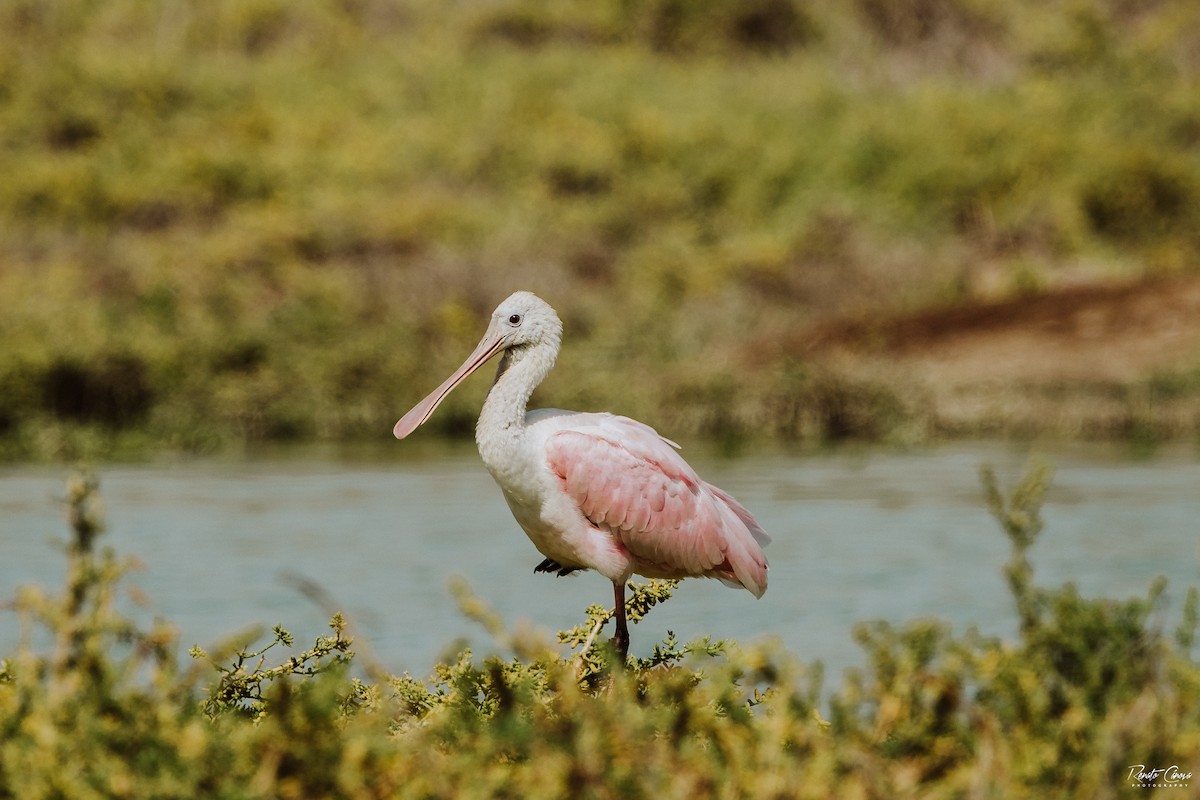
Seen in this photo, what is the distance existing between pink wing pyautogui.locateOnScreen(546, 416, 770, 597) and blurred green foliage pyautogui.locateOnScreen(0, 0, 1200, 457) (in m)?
11.6

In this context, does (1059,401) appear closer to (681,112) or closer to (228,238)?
(228,238)

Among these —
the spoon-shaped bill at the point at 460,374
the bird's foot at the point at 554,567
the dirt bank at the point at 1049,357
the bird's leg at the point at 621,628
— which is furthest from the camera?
the dirt bank at the point at 1049,357

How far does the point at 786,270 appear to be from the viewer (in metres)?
25.5

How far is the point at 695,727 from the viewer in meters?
4.12

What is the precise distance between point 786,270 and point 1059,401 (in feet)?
23.3

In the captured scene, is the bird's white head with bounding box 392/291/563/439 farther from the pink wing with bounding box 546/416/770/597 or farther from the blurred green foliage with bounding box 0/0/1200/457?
the blurred green foliage with bounding box 0/0/1200/457

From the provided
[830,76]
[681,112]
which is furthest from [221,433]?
[830,76]

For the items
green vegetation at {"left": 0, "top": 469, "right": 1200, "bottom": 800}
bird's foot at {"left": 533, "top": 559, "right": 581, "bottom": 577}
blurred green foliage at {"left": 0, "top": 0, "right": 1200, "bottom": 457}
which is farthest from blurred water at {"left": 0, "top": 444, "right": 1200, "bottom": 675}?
green vegetation at {"left": 0, "top": 469, "right": 1200, "bottom": 800}

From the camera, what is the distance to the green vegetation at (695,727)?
3.56 m

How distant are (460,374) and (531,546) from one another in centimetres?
626

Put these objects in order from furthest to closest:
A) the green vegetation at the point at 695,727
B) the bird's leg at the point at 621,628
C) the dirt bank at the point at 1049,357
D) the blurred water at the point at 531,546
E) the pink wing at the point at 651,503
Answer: the dirt bank at the point at 1049,357 < the blurred water at the point at 531,546 < the pink wing at the point at 651,503 < the bird's leg at the point at 621,628 < the green vegetation at the point at 695,727

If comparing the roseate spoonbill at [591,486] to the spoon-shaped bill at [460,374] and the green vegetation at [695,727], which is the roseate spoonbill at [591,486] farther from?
the green vegetation at [695,727]
